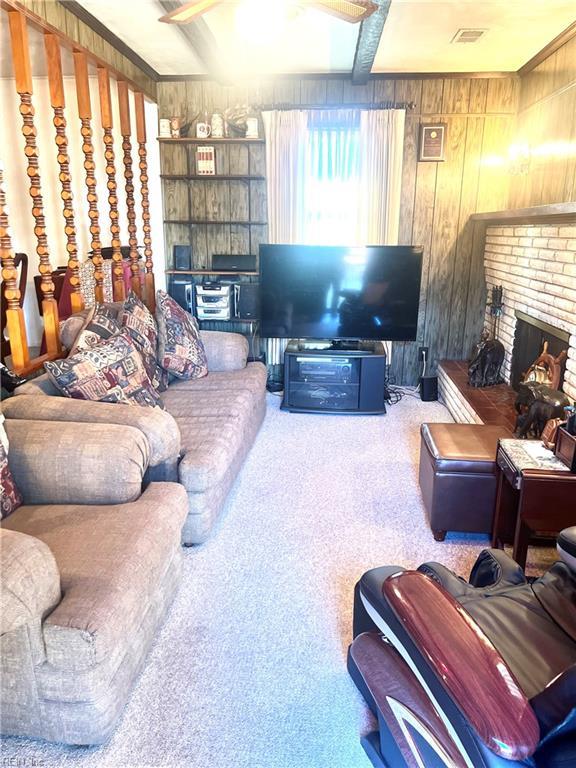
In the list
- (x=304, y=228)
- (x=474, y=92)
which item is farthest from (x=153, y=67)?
(x=474, y=92)

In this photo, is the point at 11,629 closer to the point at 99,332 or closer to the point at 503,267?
the point at 99,332

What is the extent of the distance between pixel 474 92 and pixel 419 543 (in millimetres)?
3656

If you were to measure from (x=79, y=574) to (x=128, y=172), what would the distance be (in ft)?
10.2

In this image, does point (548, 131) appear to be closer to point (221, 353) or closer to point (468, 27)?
point (468, 27)

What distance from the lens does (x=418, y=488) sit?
9.97 feet

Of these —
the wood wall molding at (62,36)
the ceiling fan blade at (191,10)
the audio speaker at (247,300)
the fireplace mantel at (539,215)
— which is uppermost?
the wood wall molding at (62,36)

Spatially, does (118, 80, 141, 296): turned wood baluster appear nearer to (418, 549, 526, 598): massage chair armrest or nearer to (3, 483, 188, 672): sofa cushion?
(3, 483, 188, 672): sofa cushion

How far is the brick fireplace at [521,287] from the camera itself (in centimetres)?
296

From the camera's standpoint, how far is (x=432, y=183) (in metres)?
4.51

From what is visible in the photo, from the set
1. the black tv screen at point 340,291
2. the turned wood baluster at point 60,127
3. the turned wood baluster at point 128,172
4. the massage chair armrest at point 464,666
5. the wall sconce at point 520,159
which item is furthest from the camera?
→ the black tv screen at point 340,291

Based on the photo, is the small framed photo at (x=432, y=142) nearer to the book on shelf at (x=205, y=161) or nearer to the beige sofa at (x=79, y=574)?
the book on shelf at (x=205, y=161)

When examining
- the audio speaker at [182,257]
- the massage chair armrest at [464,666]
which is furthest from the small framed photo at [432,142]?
the massage chair armrest at [464,666]

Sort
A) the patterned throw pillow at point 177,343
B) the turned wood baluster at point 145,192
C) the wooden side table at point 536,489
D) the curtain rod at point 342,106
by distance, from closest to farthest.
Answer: the wooden side table at point 536,489 < the patterned throw pillow at point 177,343 < the turned wood baluster at point 145,192 < the curtain rod at point 342,106

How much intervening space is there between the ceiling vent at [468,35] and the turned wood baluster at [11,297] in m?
2.89
